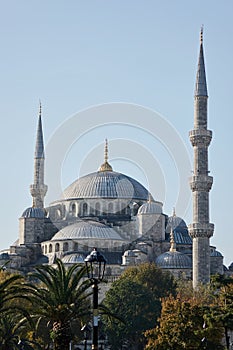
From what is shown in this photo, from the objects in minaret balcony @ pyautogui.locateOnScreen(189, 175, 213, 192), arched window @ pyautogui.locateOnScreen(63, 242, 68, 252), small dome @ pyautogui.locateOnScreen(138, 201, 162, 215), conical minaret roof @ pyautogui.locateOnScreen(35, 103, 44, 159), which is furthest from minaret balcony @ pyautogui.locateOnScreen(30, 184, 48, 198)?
minaret balcony @ pyautogui.locateOnScreen(189, 175, 213, 192)

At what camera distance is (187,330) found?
47.3 m

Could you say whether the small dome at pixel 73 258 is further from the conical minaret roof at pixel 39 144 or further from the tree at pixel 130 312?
the conical minaret roof at pixel 39 144

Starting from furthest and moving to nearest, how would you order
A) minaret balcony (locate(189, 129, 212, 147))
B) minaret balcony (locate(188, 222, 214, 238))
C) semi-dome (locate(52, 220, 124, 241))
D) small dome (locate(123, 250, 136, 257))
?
semi-dome (locate(52, 220, 124, 241)) → small dome (locate(123, 250, 136, 257)) → minaret balcony (locate(189, 129, 212, 147)) → minaret balcony (locate(188, 222, 214, 238))

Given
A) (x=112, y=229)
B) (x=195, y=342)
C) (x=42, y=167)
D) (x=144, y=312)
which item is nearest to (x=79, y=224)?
(x=112, y=229)

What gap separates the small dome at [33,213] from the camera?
3408 inches

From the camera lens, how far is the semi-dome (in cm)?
8209

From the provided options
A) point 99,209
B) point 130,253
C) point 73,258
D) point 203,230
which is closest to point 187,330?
point 203,230

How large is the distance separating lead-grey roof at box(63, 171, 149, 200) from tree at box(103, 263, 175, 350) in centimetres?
2146

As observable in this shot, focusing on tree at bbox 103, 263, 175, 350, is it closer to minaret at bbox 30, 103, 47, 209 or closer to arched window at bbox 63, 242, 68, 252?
arched window at bbox 63, 242, 68, 252

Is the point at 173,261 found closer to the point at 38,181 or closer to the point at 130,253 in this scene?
the point at 130,253

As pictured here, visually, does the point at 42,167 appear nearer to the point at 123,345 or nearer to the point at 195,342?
the point at 123,345

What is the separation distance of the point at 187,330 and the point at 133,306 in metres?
17.1

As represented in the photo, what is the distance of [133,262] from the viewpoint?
3098 inches

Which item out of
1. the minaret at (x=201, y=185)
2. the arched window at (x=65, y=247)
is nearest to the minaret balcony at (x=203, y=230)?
the minaret at (x=201, y=185)
